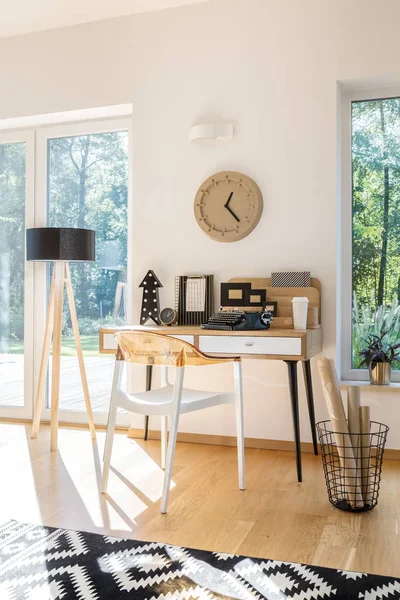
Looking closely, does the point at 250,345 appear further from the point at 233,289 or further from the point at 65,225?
the point at 65,225

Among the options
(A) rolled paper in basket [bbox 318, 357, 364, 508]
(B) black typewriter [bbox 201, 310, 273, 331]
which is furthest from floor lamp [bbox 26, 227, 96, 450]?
(A) rolled paper in basket [bbox 318, 357, 364, 508]

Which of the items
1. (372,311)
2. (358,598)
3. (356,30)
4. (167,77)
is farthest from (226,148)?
(358,598)

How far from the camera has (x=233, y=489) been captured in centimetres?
290

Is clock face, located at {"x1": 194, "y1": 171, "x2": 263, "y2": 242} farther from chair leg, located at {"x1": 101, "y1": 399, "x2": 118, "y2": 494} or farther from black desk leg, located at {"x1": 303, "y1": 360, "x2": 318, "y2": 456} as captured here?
chair leg, located at {"x1": 101, "y1": 399, "x2": 118, "y2": 494}

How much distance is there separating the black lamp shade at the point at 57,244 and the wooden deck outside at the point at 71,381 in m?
0.84

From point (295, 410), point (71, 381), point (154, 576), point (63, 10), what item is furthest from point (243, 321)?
point (63, 10)

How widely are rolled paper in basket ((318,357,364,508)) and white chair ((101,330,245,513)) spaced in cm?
39

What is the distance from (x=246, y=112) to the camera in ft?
12.1

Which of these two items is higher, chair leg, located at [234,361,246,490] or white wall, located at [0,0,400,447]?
white wall, located at [0,0,400,447]

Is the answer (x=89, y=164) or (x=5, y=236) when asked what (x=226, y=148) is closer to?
(x=89, y=164)

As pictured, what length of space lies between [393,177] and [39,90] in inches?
93.7

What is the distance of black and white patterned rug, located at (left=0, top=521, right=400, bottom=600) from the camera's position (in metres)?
1.88

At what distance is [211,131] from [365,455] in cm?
200

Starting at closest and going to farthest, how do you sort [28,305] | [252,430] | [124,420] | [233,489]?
1. [233,489]
2. [252,430]
3. [124,420]
4. [28,305]
